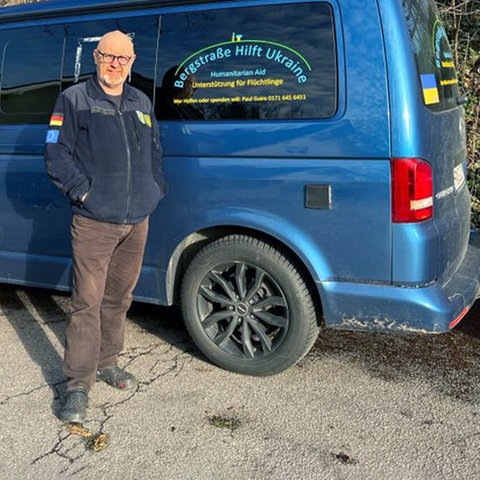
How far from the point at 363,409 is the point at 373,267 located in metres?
0.77

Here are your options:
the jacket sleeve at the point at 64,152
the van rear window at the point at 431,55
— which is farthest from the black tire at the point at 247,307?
the van rear window at the point at 431,55

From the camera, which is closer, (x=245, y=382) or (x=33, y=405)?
(x=33, y=405)

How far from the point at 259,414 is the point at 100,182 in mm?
1459

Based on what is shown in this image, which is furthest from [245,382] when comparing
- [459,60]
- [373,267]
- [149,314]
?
[459,60]

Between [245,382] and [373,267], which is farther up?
[373,267]

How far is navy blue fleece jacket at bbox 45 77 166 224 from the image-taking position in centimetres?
296

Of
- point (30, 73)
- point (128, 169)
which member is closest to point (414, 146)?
point (128, 169)

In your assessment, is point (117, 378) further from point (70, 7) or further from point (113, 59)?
point (70, 7)

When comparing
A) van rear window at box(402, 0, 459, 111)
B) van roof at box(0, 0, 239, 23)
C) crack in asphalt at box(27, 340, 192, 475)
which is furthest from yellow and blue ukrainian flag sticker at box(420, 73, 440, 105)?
crack in asphalt at box(27, 340, 192, 475)

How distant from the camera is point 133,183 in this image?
3094 mm

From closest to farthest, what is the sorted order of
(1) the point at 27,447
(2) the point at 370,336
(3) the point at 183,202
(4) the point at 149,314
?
(1) the point at 27,447 → (3) the point at 183,202 → (2) the point at 370,336 → (4) the point at 149,314

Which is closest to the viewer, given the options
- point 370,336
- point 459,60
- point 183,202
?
point 183,202

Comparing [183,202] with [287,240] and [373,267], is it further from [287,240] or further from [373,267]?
[373,267]

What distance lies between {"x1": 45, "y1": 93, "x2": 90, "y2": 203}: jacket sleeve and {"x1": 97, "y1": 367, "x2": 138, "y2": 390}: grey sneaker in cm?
109
